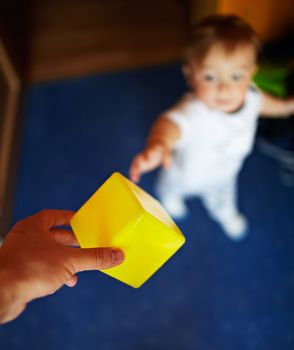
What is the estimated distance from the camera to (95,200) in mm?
610

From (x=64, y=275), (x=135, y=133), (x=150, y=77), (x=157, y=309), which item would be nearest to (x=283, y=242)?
(x=157, y=309)

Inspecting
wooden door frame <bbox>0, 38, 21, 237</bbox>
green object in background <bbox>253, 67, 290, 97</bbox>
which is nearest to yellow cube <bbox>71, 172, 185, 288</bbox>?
green object in background <bbox>253, 67, 290, 97</bbox>

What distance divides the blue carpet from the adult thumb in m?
0.75

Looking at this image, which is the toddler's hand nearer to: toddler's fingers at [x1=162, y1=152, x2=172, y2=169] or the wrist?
toddler's fingers at [x1=162, y1=152, x2=172, y2=169]

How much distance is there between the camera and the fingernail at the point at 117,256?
0.55m

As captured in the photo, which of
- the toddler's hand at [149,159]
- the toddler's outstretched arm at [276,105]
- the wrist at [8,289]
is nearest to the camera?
the wrist at [8,289]

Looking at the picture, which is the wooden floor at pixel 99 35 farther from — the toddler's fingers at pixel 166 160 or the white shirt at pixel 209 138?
the toddler's fingers at pixel 166 160

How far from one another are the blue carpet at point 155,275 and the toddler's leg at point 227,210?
3 centimetres

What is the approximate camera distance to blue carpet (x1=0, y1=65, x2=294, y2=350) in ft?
3.91

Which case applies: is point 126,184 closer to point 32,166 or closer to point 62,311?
point 62,311

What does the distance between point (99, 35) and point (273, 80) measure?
3.47 ft

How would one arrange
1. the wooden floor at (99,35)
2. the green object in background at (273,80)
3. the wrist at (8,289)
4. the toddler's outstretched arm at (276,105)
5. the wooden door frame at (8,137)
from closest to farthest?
1. the wrist at (8,289)
2. the toddler's outstretched arm at (276,105)
3. the green object in background at (273,80)
4. the wooden door frame at (8,137)
5. the wooden floor at (99,35)

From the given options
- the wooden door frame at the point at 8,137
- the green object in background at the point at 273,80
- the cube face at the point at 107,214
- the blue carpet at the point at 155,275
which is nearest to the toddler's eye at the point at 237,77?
the green object in background at the point at 273,80

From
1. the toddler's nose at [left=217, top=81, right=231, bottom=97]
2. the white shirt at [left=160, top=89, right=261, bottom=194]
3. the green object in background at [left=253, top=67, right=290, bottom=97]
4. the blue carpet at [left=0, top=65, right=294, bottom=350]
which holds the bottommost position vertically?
the blue carpet at [left=0, top=65, right=294, bottom=350]
